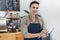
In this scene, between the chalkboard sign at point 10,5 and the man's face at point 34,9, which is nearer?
the man's face at point 34,9

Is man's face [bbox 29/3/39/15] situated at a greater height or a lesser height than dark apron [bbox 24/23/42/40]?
greater

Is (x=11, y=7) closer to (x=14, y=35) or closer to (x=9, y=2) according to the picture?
(x=9, y=2)

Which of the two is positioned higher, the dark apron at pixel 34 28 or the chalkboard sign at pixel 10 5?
the chalkboard sign at pixel 10 5

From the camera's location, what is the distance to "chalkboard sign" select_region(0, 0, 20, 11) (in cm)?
293

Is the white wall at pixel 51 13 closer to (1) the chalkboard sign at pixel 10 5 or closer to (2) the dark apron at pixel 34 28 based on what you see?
(1) the chalkboard sign at pixel 10 5

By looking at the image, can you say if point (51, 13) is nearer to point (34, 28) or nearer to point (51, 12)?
point (51, 12)

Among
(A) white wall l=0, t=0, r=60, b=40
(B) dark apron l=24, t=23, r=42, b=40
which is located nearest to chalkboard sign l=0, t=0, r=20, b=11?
(A) white wall l=0, t=0, r=60, b=40

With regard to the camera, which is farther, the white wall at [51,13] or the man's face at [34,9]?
the white wall at [51,13]

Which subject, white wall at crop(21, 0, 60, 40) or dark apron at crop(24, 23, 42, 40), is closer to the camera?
dark apron at crop(24, 23, 42, 40)

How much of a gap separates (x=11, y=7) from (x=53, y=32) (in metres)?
0.98

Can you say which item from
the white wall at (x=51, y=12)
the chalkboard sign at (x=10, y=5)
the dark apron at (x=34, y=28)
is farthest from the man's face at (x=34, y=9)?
the chalkboard sign at (x=10, y=5)

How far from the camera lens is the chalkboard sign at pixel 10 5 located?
2.93 m

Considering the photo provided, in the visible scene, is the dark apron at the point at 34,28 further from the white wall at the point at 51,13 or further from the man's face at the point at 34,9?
the white wall at the point at 51,13

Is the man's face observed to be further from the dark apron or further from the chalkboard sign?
the chalkboard sign
